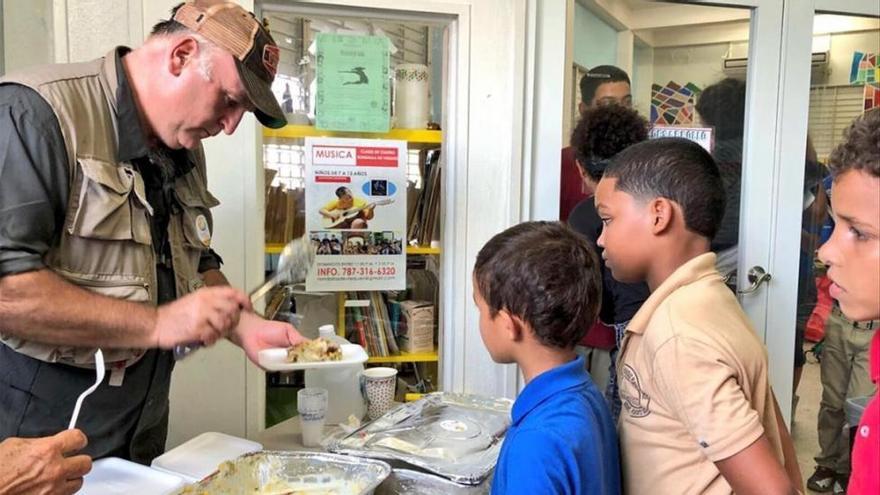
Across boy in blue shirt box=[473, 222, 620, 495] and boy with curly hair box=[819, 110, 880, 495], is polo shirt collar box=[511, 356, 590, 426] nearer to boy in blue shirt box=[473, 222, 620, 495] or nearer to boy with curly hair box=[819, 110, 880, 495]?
boy in blue shirt box=[473, 222, 620, 495]

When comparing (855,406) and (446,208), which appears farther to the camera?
(855,406)

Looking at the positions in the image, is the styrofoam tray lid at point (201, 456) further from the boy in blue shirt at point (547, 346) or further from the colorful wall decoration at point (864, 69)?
the colorful wall decoration at point (864, 69)

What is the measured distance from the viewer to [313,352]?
1453mm

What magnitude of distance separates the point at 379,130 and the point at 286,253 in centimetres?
49

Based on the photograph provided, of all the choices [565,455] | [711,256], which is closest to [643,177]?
[711,256]

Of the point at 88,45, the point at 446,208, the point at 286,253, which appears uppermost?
the point at 88,45

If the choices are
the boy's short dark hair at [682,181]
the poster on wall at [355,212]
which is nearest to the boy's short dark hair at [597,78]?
the poster on wall at [355,212]

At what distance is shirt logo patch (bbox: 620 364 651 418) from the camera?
45.5 inches

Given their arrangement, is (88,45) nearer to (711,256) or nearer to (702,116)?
(711,256)

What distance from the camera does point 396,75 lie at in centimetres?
205

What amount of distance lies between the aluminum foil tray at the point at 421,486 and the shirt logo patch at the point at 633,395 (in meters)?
0.31

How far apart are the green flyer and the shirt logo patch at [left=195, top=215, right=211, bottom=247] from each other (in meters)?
0.63

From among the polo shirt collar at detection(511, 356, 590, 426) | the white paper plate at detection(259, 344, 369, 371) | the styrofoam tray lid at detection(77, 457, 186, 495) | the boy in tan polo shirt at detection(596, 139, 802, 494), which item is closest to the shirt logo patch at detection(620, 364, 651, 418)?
the boy in tan polo shirt at detection(596, 139, 802, 494)

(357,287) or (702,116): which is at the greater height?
(702,116)
